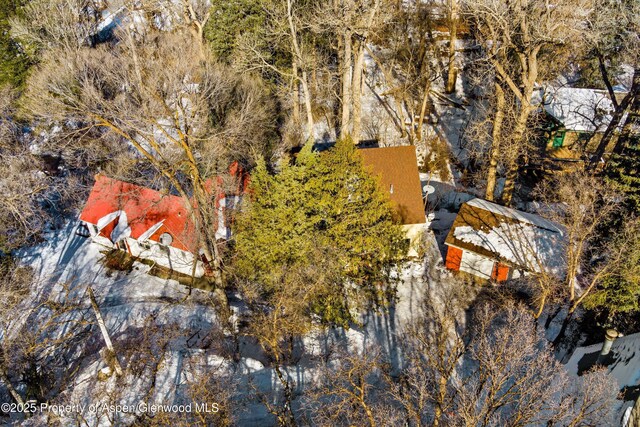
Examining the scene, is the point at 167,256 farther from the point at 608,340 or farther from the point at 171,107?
the point at 608,340

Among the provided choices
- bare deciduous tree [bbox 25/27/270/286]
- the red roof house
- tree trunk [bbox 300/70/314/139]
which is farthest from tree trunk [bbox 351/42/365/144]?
the red roof house

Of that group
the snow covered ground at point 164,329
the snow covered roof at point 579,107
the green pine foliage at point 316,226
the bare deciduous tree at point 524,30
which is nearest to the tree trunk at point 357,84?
the bare deciduous tree at point 524,30

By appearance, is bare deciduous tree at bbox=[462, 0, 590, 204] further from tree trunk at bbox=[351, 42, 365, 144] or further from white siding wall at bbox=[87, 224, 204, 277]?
white siding wall at bbox=[87, 224, 204, 277]

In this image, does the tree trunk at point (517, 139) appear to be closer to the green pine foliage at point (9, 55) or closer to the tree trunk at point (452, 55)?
the tree trunk at point (452, 55)

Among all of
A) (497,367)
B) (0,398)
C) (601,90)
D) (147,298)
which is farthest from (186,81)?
(601,90)

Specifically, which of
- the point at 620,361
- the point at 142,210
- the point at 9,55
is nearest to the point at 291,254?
the point at 142,210

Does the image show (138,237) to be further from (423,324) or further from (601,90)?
(601,90)

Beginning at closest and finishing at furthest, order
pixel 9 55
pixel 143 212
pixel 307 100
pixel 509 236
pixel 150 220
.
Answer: pixel 509 236, pixel 150 220, pixel 143 212, pixel 307 100, pixel 9 55
